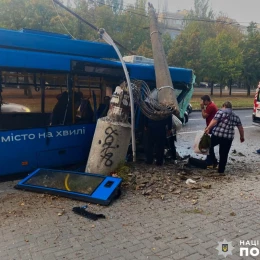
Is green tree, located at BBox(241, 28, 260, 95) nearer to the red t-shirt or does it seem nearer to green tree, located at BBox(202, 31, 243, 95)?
green tree, located at BBox(202, 31, 243, 95)

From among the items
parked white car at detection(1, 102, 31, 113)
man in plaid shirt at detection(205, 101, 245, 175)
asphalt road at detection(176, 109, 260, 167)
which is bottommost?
asphalt road at detection(176, 109, 260, 167)

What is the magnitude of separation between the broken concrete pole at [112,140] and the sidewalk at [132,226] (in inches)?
37.4

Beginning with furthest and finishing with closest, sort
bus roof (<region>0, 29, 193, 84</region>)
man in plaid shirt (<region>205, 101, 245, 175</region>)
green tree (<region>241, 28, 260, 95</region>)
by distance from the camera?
green tree (<region>241, 28, 260, 95</region>)
man in plaid shirt (<region>205, 101, 245, 175</region>)
bus roof (<region>0, 29, 193, 84</region>)

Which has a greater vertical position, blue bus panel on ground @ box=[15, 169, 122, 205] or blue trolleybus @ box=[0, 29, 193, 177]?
blue trolleybus @ box=[0, 29, 193, 177]

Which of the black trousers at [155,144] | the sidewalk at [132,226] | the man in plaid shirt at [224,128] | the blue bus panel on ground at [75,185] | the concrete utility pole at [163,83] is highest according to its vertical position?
the concrete utility pole at [163,83]

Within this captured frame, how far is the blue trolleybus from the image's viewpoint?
5992 millimetres

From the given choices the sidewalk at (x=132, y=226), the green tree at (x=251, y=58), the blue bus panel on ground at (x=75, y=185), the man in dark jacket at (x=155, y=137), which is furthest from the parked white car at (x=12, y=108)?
the green tree at (x=251, y=58)

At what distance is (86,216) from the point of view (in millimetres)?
4738

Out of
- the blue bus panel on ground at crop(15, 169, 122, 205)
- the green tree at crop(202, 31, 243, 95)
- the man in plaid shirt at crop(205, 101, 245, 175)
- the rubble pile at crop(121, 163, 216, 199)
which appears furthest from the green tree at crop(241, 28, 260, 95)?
the blue bus panel on ground at crop(15, 169, 122, 205)

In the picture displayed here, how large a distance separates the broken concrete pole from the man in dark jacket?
29.5 inches

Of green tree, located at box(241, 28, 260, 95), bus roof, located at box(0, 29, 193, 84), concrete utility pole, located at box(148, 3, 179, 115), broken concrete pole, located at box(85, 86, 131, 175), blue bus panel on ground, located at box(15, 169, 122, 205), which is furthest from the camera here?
green tree, located at box(241, 28, 260, 95)

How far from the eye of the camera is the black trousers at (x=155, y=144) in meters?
7.25

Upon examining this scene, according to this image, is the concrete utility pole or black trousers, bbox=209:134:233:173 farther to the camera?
the concrete utility pole

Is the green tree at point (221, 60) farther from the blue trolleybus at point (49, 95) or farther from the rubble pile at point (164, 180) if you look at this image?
the rubble pile at point (164, 180)
